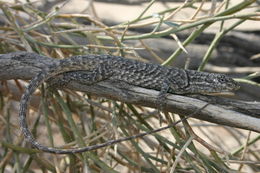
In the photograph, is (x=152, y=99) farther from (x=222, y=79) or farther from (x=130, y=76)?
(x=222, y=79)

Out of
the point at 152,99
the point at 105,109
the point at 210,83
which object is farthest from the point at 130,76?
the point at 210,83

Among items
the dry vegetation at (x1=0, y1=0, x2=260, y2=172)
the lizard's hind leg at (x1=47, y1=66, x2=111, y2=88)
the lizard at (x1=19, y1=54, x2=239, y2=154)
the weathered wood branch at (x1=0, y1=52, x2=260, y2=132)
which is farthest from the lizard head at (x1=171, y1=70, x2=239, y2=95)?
the lizard's hind leg at (x1=47, y1=66, x2=111, y2=88)

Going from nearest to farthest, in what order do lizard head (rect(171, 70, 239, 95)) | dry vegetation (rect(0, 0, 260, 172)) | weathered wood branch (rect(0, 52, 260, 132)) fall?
1. weathered wood branch (rect(0, 52, 260, 132))
2. dry vegetation (rect(0, 0, 260, 172))
3. lizard head (rect(171, 70, 239, 95))

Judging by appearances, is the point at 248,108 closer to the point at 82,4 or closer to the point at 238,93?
the point at 238,93

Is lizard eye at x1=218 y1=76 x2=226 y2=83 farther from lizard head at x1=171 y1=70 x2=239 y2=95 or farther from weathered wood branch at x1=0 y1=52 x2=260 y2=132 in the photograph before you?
weathered wood branch at x1=0 y1=52 x2=260 y2=132

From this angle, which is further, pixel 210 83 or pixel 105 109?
pixel 210 83

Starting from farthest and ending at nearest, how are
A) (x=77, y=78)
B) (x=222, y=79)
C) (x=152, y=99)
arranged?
(x=222, y=79)
(x=77, y=78)
(x=152, y=99)

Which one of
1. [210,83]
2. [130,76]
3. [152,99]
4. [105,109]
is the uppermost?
[210,83]
